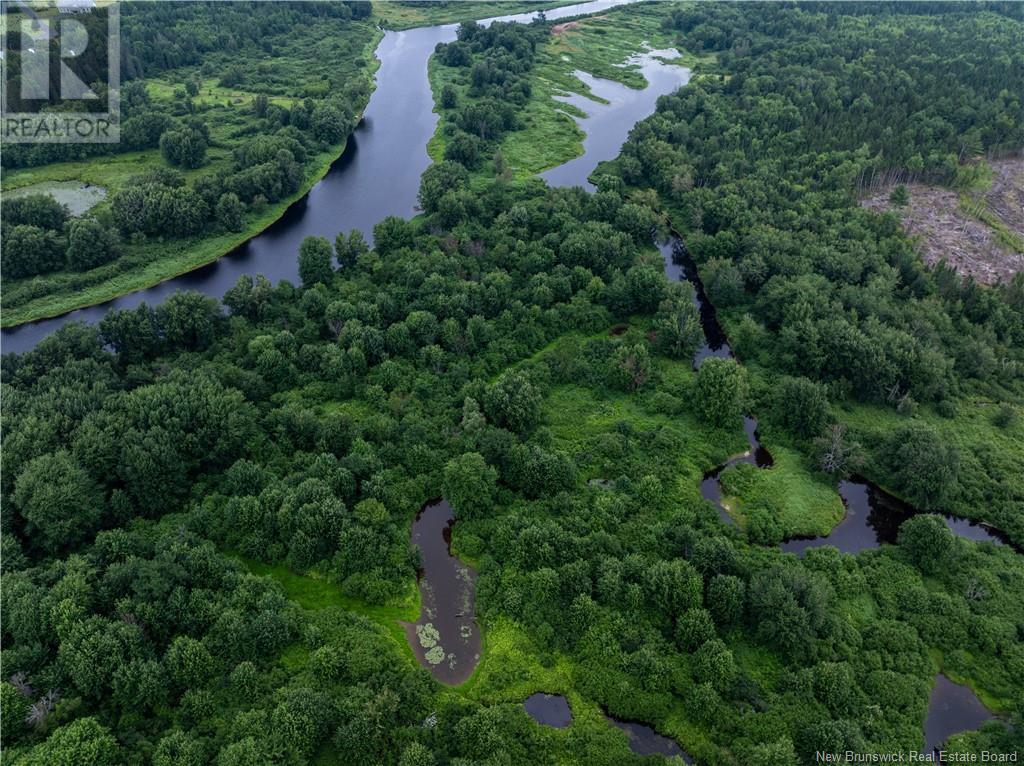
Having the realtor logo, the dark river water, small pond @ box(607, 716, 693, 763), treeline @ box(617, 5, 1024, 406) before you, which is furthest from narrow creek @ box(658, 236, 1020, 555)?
the realtor logo

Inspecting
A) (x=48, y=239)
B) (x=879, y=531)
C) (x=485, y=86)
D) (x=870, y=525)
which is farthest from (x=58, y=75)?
(x=879, y=531)

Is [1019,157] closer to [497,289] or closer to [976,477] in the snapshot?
[976,477]

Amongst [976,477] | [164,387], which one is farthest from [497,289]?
[976,477]

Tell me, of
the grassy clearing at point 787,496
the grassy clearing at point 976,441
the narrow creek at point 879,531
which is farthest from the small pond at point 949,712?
the grassy clearing at point 976,441

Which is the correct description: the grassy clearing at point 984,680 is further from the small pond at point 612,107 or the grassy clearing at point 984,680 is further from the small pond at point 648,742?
the small pond at point 612,107

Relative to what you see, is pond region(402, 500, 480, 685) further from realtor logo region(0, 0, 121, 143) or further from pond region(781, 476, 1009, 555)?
realtor logo region(0, 0, 121, 143)

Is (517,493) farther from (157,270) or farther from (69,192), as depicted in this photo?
(69,192)
